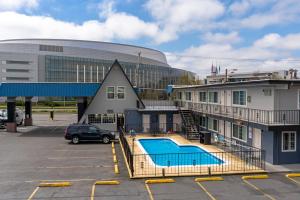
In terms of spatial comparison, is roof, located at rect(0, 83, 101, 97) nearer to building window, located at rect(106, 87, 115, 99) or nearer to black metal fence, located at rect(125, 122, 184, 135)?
building window, located at rect(106, 87, 115, 99)

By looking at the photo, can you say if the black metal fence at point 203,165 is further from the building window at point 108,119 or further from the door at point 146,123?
the building window at point 108,119

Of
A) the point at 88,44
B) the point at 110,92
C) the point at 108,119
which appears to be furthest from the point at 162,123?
the point at 88,44

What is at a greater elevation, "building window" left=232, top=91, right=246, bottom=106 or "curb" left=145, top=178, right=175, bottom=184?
"building window" left=232, top=91, right=246, bottom=106

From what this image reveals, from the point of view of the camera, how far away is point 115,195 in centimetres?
1477

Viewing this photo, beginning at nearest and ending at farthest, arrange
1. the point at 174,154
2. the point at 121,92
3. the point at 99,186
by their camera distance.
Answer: the point at 99,186
the point at 174,154
the point at 121,92

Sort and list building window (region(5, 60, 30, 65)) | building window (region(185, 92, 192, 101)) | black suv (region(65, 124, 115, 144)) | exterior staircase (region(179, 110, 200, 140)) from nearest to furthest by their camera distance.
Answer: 1. black suv (region(65, 124, 115, 144))
2. exterior staircase (region(179, 110, 200, 140))
3. building window (region(185, 92, 192, 101))
4. building window (region(5, 60, 30, 65))

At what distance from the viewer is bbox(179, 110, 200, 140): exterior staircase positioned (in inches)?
1337

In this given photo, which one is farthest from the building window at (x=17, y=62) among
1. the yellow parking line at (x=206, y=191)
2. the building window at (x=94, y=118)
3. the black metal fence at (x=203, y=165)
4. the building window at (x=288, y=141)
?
the yellow parking line at (x=206, y=191)

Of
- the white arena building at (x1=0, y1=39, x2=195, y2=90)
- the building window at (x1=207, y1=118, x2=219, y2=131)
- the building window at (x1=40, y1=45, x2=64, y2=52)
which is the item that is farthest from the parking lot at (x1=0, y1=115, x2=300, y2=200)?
the building window at (x1=40, y1=45, x2=64, y2=52)

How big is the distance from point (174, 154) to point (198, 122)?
12.8m

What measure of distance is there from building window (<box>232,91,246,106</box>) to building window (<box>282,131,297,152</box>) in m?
4.87

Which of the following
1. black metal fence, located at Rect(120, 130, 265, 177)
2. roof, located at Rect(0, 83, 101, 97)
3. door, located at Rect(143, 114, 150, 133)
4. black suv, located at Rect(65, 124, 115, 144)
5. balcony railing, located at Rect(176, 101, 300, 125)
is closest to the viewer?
black metal fence, located at Rect(120, 130, 265, 177)

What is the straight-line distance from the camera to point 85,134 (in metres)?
31.0

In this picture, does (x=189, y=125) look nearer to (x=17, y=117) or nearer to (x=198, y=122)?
(x=198, y=122)
